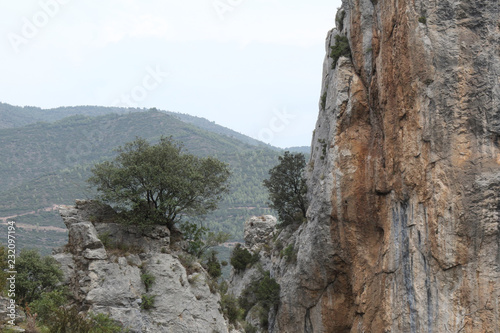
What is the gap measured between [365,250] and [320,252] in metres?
3.08

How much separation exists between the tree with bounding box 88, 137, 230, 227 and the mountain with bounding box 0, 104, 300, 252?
33510 mm

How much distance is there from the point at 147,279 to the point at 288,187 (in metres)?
20.2

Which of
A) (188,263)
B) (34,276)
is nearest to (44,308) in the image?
(34,276)

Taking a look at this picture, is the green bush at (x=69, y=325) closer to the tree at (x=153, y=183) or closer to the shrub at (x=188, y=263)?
the shrub at (x=188, y=263)

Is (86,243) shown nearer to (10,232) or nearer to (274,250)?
(10,232)

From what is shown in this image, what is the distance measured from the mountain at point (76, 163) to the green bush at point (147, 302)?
39842mm

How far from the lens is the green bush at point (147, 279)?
2019cm

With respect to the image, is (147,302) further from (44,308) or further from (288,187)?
(288,187)

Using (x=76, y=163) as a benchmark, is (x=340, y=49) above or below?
below

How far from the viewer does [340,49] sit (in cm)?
2930

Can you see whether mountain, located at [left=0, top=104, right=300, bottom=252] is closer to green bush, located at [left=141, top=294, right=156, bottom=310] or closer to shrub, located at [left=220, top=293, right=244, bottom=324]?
shrub, located at [left=220, top=293, right=244, bottom=324]

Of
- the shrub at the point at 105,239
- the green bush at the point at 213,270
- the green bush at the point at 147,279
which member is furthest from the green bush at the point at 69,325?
the green bush at the point at 213,270

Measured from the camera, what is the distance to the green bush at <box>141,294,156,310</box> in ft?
62.9

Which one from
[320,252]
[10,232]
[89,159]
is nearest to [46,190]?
[89,159]
